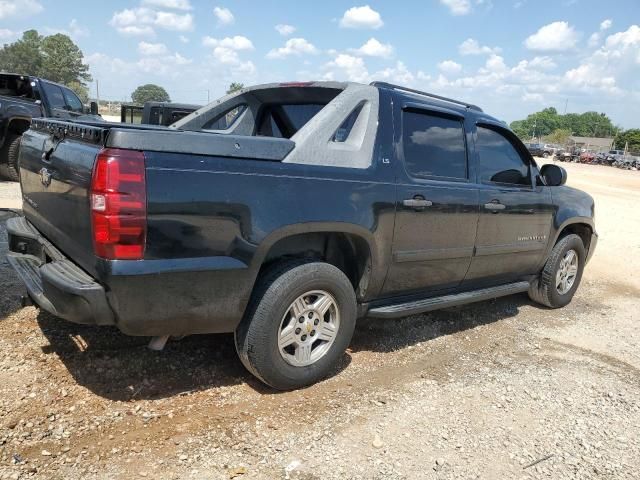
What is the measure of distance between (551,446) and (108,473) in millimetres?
2321

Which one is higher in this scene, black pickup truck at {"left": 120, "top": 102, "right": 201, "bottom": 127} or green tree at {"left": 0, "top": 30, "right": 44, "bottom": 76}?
green tree at {"left": 0, "top": 30, "right": 44, "bottom": 76}

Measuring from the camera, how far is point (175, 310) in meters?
2.77

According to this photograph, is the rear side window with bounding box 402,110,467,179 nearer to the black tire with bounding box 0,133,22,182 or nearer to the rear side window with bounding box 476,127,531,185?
the rear side window with bounding box 476,127,531,185

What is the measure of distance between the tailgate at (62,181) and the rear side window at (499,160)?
2964 mm

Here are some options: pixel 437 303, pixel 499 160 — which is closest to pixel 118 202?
pixel 437 303

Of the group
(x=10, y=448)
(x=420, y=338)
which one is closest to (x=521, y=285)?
A: (x=420, y=338)

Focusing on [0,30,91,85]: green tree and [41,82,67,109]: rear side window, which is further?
[0,30,91,85]: green tree

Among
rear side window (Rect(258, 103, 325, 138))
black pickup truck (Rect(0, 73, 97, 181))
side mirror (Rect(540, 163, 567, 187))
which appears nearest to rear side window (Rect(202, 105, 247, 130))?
rear side window (Rect(258, 103, 325, 138))

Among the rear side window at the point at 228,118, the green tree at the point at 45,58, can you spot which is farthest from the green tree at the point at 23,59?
the rear side window at the point at 228,118

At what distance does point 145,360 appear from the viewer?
3500 millimetres

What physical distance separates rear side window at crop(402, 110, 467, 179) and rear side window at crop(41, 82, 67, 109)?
8626mm

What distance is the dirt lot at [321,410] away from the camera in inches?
104

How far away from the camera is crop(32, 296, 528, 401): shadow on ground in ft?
10.6

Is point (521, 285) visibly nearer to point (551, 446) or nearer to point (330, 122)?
point (551, 446)
